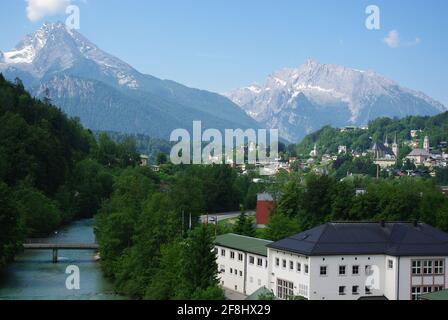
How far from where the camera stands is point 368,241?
69.2 feet

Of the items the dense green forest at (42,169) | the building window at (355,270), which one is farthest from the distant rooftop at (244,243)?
the dense green forest at (42,169)

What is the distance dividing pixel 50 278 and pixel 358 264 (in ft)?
40.1

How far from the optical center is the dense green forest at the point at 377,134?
150500 millimetres

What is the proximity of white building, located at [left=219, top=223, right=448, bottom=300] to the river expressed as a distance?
6.44 meters

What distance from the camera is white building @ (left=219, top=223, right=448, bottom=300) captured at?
20.1 m

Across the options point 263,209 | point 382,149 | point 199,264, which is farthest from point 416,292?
point 382,149

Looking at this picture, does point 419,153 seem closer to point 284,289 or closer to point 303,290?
point 284,289

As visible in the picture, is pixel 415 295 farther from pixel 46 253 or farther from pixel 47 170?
pixel 47 170

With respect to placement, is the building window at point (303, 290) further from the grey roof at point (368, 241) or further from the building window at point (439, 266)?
the building window at point (439, 266)

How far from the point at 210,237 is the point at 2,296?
713 centimetres

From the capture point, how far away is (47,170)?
55844 millimetres

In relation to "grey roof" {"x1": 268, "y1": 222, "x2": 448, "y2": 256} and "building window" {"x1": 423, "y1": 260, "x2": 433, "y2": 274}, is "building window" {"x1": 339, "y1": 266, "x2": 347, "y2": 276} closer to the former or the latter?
"grey roof" {"x1": 268, "y1": 222, "x2": 448, "y2": 256}

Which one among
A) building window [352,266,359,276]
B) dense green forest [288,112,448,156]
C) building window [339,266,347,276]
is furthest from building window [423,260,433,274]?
dense green forest [288,112,448,156]

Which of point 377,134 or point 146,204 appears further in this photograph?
point 377,134
